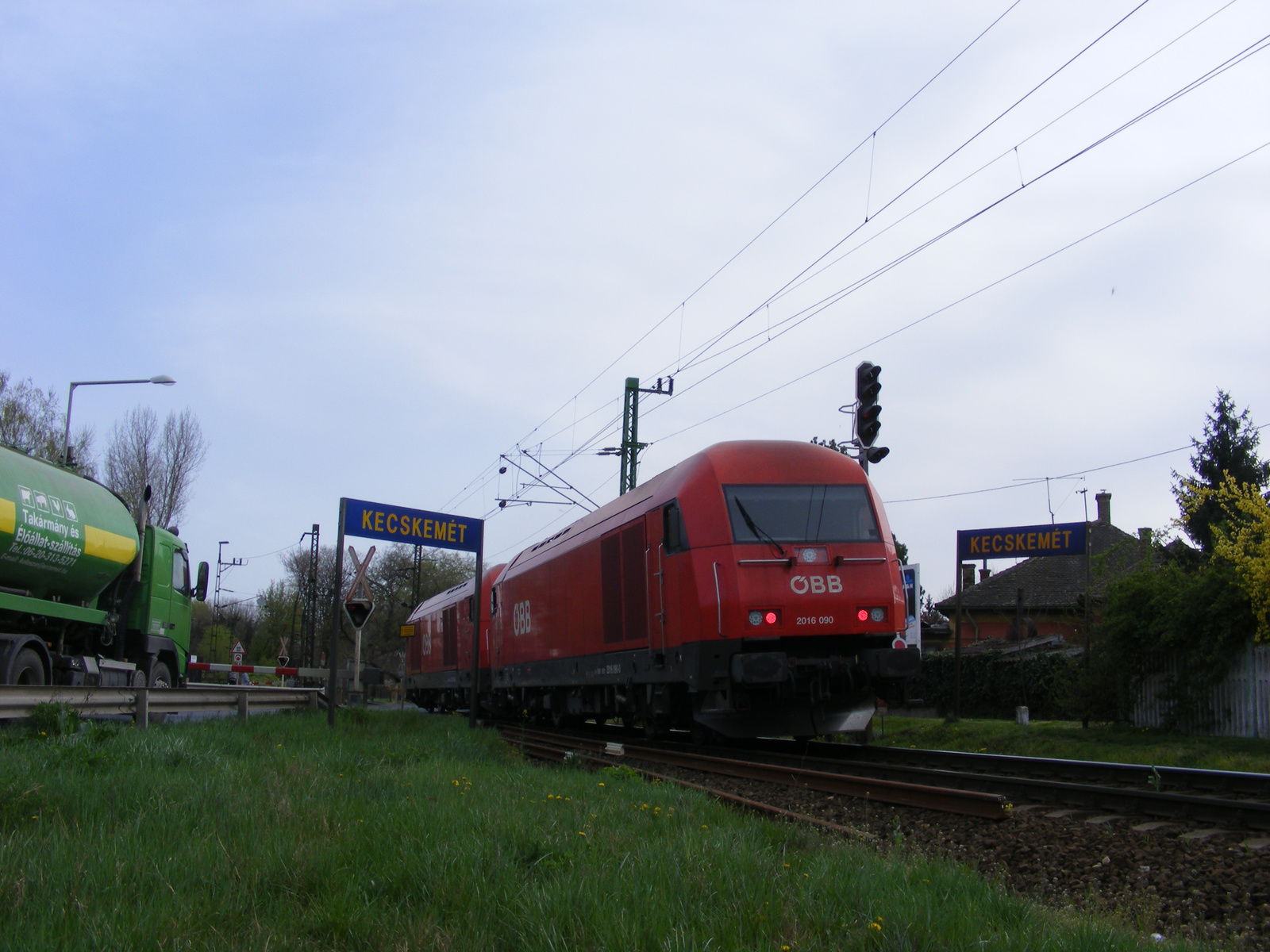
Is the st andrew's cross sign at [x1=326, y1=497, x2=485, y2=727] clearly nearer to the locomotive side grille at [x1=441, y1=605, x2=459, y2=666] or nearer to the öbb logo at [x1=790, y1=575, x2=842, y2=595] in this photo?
the öbb logo at [x1=790, y1=575, x2=842, y2=595]

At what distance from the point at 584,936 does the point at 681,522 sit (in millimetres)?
8253

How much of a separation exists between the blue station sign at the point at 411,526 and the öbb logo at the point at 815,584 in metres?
5.90

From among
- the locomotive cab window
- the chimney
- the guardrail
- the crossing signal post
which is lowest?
the guardrail

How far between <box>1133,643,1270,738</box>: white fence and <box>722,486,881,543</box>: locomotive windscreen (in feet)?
26.5

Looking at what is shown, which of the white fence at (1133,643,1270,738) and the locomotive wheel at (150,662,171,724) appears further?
the locomotive wheel at (150,662,171,724)

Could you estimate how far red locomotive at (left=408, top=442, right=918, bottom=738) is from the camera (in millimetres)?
10992

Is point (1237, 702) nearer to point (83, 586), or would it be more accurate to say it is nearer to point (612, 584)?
point (612, 584)

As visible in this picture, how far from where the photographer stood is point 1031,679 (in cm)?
2444

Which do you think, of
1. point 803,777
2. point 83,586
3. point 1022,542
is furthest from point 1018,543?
point 83,586

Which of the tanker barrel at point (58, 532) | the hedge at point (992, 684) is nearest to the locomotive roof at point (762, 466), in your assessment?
the tanker barrel at point (58, 532)

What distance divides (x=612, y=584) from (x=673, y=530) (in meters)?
2.40

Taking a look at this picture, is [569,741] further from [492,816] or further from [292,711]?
[492,816]

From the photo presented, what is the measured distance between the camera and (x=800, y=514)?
11664 mm

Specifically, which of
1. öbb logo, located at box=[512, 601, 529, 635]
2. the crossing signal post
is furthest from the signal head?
öbb logo, located at box=[512, 601, 529, 635]
